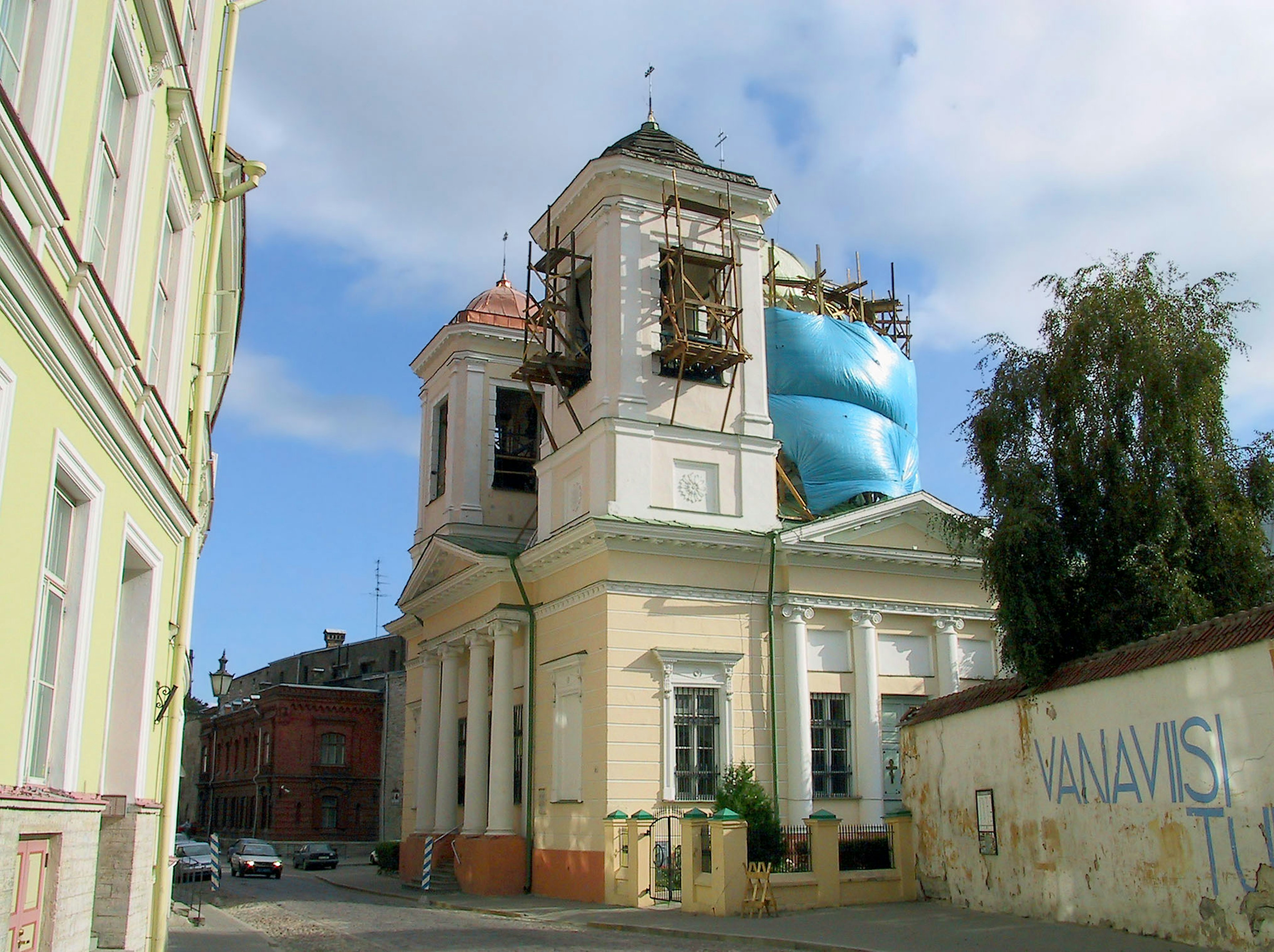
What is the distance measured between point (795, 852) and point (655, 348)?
11399 mm

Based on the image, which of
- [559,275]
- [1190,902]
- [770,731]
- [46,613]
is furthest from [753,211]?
[46,613]

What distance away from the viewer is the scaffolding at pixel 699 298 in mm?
26266

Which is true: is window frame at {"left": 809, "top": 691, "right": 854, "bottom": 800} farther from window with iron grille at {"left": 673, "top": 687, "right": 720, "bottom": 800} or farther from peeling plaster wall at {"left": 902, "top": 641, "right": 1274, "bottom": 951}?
peeling plaster wall at {"left": 902, "top": 641, "right": 1274, "bottom": 951}

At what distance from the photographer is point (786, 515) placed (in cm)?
2905

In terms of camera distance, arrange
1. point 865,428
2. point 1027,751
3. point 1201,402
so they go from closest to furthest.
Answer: point 1027,751, point 1201,402, point 865,428

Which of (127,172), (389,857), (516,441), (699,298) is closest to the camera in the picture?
(127,172)

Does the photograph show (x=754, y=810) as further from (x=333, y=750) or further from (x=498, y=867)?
(x=333, y=750)

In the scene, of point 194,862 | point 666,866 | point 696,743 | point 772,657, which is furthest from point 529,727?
point 194,862

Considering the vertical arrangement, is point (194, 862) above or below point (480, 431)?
below

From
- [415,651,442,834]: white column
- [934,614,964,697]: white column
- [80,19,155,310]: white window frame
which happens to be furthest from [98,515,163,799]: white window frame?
[415,651,442,834]: white column

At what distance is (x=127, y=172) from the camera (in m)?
9.02

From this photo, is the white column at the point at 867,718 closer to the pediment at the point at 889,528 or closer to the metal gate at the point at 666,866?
the pediment at the point at 889,528

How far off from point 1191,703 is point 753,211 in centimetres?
1885

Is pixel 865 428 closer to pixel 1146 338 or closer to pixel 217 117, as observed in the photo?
pixel 1146 338
